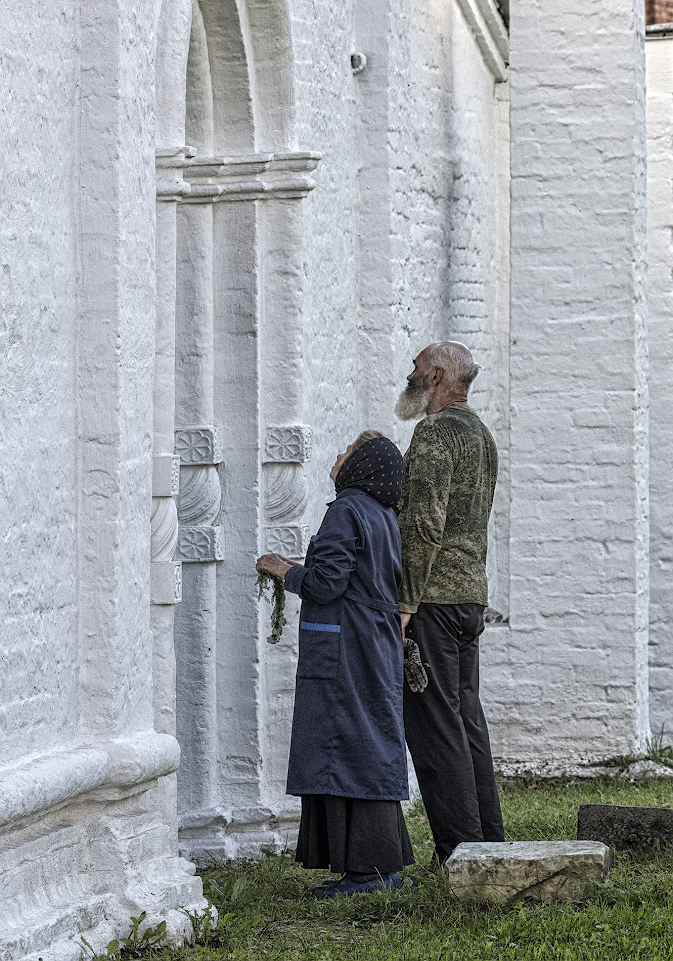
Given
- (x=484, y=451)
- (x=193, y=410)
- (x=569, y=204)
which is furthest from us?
(x=569, y=204)

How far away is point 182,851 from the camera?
19.1 feet

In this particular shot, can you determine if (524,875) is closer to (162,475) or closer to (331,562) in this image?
(331,562)

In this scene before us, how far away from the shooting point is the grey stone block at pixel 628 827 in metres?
5.65

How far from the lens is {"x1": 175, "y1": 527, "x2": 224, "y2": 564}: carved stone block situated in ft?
19.5

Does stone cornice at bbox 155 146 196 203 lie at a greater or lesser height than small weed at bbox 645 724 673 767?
greater

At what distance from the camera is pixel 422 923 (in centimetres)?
473

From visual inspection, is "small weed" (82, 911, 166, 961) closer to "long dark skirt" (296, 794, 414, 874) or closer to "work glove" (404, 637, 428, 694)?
"long dark skirt" (296, 794, 414, 874)

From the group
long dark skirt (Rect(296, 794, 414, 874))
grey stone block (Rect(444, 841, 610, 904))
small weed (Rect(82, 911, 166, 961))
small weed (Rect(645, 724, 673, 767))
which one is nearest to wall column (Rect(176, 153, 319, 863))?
long dark skirt (Rect(296, 794, 414, 874))

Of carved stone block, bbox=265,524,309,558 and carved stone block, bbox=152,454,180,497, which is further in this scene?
carved stone block, bbox=265,524,309,558

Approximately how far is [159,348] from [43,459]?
0.79 metres

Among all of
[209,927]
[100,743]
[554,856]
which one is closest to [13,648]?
[100,743]

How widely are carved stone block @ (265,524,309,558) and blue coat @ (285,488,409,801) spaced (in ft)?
3.24

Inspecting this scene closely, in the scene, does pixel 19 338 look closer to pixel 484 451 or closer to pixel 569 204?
pixel 484 451

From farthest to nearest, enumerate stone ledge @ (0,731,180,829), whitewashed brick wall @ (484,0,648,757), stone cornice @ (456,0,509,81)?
stone cornice @ (456,0,509,81)
whitewashed brick wall @ (484,0,648,757)
stone ledge @ (0,731,180,829)
